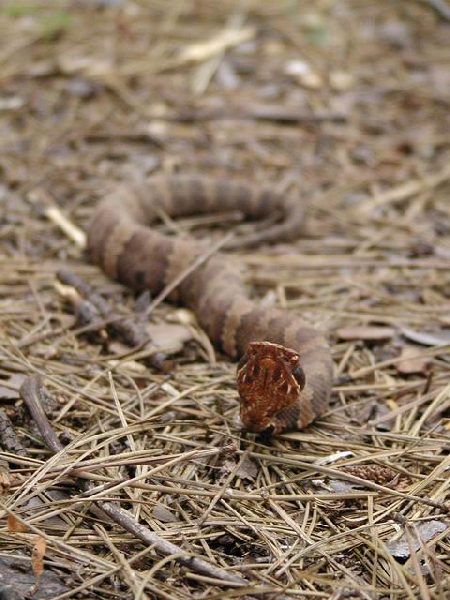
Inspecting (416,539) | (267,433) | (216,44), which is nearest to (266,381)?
(267,433)

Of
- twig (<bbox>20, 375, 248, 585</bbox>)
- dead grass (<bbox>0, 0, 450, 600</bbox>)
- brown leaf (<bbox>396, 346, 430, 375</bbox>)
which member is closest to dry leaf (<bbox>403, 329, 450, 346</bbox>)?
dead grass (<bbox>0, 0, 450, 600</bbox>)

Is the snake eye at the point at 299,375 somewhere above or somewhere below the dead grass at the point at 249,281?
above

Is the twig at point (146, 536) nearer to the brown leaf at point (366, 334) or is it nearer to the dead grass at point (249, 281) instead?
the dead grass at point (249, 281)

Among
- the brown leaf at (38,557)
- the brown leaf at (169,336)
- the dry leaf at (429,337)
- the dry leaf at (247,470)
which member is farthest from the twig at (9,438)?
the dry leaf at (429,337)

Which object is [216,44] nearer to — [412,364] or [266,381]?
[412,364]

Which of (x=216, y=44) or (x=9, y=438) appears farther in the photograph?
(x=216, y=44)

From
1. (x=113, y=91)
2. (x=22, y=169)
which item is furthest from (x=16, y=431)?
(x=113, y=91)
